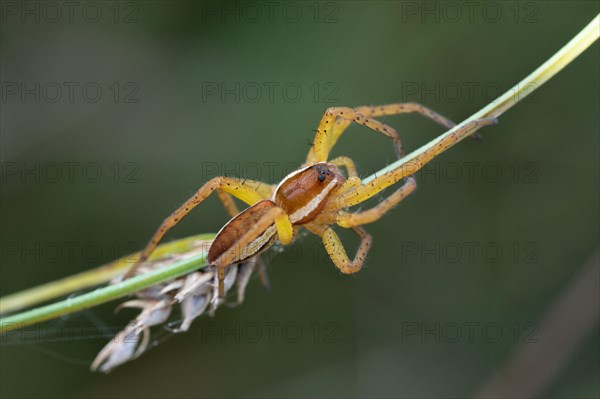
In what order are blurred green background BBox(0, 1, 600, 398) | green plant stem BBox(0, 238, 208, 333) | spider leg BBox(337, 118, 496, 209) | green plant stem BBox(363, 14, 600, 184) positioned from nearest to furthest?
green plant stem BBox(363, 14, 600, 184)
green plant stem BBox(0, 238, 208, 333)
spider leg BBox(337, 118, 496, 209)
blurred green background BBox(0, 1, 600, 398)

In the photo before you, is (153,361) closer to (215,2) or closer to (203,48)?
(203,48)

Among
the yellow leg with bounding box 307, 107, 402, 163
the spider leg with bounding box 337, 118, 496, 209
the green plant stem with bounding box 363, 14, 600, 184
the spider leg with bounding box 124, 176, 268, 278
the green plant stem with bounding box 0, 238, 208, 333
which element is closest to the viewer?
the green plant stem with bounding box 363, 14, 600, 184

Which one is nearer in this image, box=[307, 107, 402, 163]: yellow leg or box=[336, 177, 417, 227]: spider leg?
box=[336, 177, 417, 227]: spider leg

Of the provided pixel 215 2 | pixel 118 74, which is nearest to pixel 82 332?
pixel 118 74

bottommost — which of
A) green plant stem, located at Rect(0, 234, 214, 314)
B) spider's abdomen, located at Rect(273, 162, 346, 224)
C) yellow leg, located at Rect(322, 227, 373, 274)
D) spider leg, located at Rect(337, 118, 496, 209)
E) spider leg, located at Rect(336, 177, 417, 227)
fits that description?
yellow leg, located at Rect(322, 227, 373, 274)

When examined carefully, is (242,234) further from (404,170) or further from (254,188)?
(404,170)

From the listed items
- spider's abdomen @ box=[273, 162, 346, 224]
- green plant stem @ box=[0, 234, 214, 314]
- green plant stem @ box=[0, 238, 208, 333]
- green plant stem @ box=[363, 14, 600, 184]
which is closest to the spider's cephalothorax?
spider's abdomen @ box=[273, 162, 346, 224]

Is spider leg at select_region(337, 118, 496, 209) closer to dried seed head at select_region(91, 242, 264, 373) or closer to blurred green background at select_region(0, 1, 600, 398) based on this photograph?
dried seed head at select_region(91, 242, 264, 373)

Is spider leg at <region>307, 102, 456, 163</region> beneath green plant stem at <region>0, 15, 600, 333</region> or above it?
above

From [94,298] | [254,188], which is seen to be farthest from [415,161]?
[94,298]
